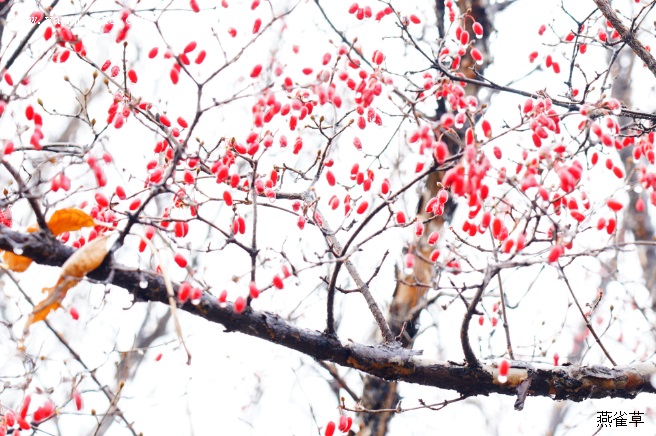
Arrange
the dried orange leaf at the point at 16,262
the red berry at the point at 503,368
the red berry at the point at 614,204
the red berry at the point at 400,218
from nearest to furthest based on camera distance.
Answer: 1. the dried orange leaf at the point at 16,262
2. the red berry at the point at 614,204
3. the red berry at the point at 503,368
4. the red berry at the point at 400,218

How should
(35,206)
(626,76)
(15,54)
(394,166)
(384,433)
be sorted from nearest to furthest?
(35,206) → (15,54) → (384,433) → (394,166) → (626,76)

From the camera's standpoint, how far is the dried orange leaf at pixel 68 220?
290cm

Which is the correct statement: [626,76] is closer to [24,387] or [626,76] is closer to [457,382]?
[457,382]

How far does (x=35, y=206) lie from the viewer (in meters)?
2.57

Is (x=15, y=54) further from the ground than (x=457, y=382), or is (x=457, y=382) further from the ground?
(x=15, y=54)

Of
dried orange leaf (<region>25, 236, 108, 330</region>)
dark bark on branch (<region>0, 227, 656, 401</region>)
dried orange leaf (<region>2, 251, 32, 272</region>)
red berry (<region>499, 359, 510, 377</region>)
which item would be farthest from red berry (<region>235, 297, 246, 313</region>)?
red berry (<region>499, 359, 510, 377</region>)

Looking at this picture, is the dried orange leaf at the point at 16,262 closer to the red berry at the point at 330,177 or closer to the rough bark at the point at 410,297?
the red berry at the point at 330,177

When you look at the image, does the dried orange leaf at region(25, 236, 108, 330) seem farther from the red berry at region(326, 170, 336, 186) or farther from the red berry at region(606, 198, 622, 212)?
the red berry at region(606, 198, 622, 212)

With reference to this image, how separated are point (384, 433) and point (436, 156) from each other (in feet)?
14.3

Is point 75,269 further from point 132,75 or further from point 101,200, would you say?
point 132,75

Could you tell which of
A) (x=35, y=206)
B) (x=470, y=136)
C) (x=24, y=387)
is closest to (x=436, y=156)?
(x=470, y=136)

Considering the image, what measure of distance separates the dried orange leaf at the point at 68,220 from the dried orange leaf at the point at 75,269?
0.22 meters

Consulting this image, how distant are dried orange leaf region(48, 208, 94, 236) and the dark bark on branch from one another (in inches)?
5.8

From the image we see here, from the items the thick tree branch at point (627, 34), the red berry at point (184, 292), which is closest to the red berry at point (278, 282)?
the red berry at point (184, 292)
